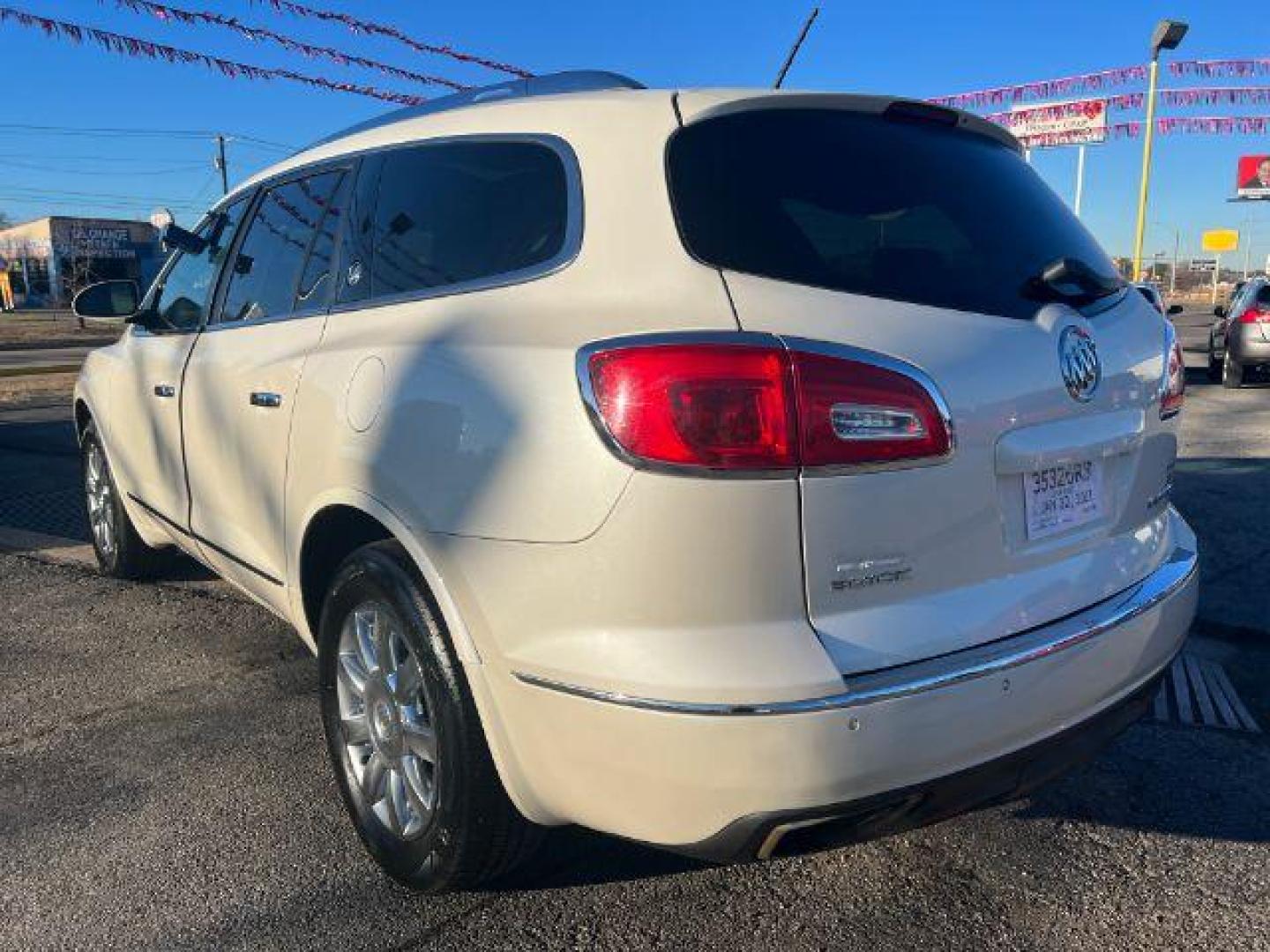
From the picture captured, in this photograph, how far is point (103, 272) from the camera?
189 feet

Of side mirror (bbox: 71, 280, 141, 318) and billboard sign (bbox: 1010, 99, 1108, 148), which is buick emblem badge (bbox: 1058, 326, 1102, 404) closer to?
side mirror (bbox: 71, 280, 141, 318)

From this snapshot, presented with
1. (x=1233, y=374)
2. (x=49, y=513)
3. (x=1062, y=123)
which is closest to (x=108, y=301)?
(x=49, y=513)

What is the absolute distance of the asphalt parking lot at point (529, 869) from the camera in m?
2.32

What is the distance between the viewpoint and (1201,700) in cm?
353

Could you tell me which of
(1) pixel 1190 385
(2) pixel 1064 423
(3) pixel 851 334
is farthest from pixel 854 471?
(1) pixel 1190 385

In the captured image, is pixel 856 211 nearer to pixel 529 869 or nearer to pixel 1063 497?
pixel 1063 497

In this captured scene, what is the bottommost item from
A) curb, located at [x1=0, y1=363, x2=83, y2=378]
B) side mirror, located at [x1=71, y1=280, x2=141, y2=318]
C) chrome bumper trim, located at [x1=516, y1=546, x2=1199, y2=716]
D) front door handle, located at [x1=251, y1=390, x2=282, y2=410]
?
curb, located at [x1=0, y1=363, x2=83, y2=378]

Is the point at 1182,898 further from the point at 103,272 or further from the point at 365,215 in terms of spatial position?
the point at 103,272

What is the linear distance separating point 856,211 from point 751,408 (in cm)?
63

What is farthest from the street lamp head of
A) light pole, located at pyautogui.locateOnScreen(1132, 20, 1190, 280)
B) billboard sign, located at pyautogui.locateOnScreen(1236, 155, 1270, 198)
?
billboard sign, located at pyautogui.locateOnScreen(1236, 155, 1270, 198)

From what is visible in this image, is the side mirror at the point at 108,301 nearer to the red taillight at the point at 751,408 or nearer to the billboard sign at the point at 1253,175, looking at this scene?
the red taillight at the point at 751,408

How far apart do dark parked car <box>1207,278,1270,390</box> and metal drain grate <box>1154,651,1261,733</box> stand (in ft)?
37.5

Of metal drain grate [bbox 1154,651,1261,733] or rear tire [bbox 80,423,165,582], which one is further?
rear tire [bbox 80,423,165,582]

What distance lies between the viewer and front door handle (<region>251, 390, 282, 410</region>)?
2863mm
